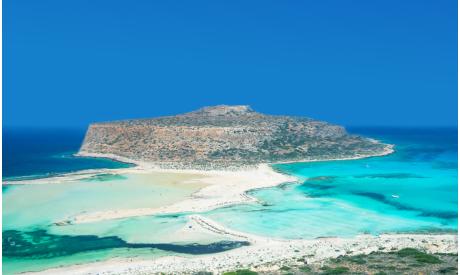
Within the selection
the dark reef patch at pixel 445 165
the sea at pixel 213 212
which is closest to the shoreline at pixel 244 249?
the sea at pixel 213 212

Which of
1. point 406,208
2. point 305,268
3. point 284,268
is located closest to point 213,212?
point 284,268

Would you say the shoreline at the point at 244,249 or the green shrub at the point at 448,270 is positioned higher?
the shoreline at the point at 244,249

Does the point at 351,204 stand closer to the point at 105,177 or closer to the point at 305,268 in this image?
the point at 305,268

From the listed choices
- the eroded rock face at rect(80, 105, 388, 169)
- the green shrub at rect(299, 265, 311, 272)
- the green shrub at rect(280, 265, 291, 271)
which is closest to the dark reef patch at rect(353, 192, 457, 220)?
the green shrub at rect(299, 265, 311, 272)

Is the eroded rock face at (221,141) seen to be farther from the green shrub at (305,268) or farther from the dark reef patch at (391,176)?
the green shrub at (305,268)

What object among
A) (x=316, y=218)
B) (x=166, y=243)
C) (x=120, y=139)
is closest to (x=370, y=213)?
(x=316, y=218)

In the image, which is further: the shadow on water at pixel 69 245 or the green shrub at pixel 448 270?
the shadow on water at pixel 69 245
